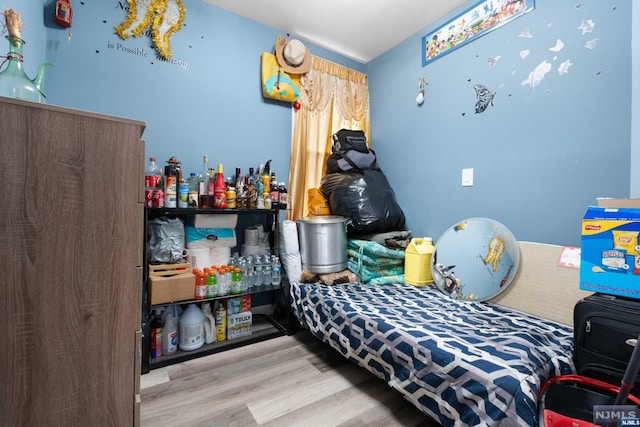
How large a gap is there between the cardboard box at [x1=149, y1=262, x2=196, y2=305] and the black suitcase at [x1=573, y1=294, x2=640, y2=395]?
6.09 ft

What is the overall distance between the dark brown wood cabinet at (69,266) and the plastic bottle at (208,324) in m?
0.99

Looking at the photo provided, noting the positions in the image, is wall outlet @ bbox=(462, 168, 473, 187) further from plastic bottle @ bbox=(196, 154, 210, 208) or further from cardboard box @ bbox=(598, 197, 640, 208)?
plastic bottle @ bbox=(196, 154, 210, 208)

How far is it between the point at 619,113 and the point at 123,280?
2.25 metres

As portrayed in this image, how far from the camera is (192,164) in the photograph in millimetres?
2018

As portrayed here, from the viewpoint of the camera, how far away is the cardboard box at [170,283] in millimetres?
1540

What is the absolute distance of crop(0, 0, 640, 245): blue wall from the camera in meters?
1.39

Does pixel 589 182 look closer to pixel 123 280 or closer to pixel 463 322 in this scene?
pixel 463 322

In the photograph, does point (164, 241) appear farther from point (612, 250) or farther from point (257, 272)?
point (612, 250)

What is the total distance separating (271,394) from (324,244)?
3.17 feet

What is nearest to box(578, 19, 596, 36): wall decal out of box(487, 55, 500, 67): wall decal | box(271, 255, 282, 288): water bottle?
box(487, 55, 500, 67): wall decal

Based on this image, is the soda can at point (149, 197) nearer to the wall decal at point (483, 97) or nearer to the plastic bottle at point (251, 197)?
the plastic bottle at point (251, 197)

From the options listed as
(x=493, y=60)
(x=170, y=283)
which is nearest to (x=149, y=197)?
(x=170, y=283)

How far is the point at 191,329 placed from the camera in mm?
1701

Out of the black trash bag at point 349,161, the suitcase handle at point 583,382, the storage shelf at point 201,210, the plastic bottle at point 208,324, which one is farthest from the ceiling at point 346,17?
the suitcase handle at point 583,382
